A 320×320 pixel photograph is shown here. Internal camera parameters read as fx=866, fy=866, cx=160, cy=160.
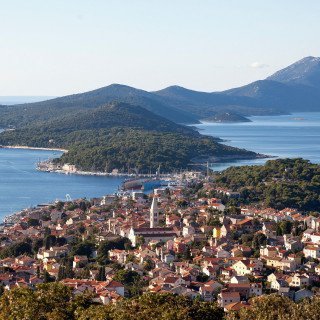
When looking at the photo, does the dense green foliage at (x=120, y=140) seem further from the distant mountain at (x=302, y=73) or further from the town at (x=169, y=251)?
the distant mountain at (x=302, y=73)

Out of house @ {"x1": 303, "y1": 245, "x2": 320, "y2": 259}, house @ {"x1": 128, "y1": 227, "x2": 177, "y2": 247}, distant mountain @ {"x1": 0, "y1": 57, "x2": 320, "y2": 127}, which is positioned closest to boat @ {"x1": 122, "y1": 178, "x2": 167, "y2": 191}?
house @ {"x1": 128, "y1": 227, "x2": 177, "y2": 247}

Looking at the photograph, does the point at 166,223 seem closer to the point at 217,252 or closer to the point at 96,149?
the point at 217,252

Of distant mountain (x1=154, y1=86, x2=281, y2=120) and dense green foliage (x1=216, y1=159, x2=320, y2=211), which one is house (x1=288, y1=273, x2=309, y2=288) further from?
distant mountain (x1=154, y1=86, x2=281, y2=120)

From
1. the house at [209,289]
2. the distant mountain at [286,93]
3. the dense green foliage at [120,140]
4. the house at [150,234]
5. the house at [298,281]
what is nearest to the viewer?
the house at [209,289]

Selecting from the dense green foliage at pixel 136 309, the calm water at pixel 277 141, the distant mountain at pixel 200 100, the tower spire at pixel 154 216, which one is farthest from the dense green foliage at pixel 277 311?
the distant mountain at pixel 200 100

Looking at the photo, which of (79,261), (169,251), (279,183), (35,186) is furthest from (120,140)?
(79,261)
